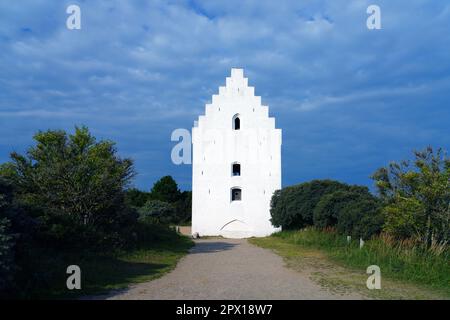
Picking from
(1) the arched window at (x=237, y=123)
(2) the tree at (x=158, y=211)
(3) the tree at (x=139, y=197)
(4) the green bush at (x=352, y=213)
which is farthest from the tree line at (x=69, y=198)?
(3) the tree at (x=139, y=197)

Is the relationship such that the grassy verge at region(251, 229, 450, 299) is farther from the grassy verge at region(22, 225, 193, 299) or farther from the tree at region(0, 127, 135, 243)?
the tree at region(0, 127, 135, 243)

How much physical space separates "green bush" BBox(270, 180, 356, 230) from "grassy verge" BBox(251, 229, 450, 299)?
7.20 m

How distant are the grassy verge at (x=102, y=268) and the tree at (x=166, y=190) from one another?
33.6 meters

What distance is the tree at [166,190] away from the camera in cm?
5297

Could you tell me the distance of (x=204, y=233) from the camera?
32.7m

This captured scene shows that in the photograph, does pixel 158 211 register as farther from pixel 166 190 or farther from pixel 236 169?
pixel 166 190

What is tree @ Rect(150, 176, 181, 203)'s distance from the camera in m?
53.0

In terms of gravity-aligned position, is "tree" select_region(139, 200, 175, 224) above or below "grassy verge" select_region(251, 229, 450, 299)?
above

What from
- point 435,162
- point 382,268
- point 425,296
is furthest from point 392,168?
point 425,296

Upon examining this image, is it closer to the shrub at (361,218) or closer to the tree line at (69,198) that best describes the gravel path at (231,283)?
the tree line at (69,198)

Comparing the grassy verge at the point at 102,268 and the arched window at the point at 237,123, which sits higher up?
the arched window at the point at 237,123

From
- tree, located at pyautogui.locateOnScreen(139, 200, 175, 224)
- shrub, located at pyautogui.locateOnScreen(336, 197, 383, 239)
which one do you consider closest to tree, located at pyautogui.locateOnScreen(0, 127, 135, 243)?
shrub, located at pyautogui.locateOnScreen(336, 197, 383, 239)
